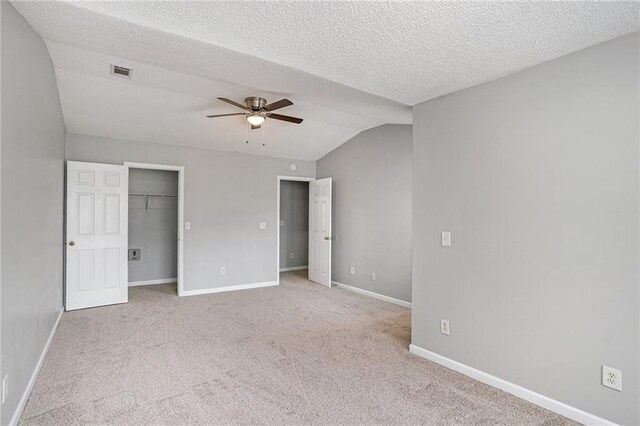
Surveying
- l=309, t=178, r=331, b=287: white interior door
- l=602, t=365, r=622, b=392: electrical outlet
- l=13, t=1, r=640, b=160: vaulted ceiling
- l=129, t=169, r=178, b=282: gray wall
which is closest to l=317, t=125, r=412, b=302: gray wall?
l=309, t=178, r=331, b=287: white interior door

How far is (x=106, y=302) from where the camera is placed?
4641mm

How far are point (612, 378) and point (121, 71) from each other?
175 inches

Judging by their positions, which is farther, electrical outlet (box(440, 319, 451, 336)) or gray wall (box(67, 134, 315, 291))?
gray wall (box(67, 134, 315, 291))

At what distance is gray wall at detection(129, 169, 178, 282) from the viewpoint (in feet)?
19.3

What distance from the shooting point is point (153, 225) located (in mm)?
6062

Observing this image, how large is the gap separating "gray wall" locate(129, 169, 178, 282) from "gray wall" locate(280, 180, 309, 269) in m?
2.35

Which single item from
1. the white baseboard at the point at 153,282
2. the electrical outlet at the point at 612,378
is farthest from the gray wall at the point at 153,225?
the electrical outlet at the point at 612,378

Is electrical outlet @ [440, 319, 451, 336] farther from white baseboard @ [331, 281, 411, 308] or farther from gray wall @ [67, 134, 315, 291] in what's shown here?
gray wall @ [67, 134, 315, 291]

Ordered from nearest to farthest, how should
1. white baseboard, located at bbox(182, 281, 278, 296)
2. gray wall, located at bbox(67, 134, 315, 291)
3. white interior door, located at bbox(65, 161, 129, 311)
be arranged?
white interior door, located at bbox(65, 161, 129, 311) < gray wall, located at bbox(67, 134, 315, 291) < white baseboard, located at bbox(182, 281, 278, 296)

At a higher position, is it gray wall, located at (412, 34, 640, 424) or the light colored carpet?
gray wall, located at (412, 34, 640, 424)

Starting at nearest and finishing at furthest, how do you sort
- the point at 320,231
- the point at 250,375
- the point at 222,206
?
the point at 250,375 < the point at 222,206 < the point at 320,231

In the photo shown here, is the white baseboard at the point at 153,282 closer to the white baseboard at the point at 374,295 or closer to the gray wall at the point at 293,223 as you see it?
the gray wall at the point at 293,223

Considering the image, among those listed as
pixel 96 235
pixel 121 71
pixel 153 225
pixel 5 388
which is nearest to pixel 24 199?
pixel 5 388

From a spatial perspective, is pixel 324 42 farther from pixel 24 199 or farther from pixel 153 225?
pixel 153 225
